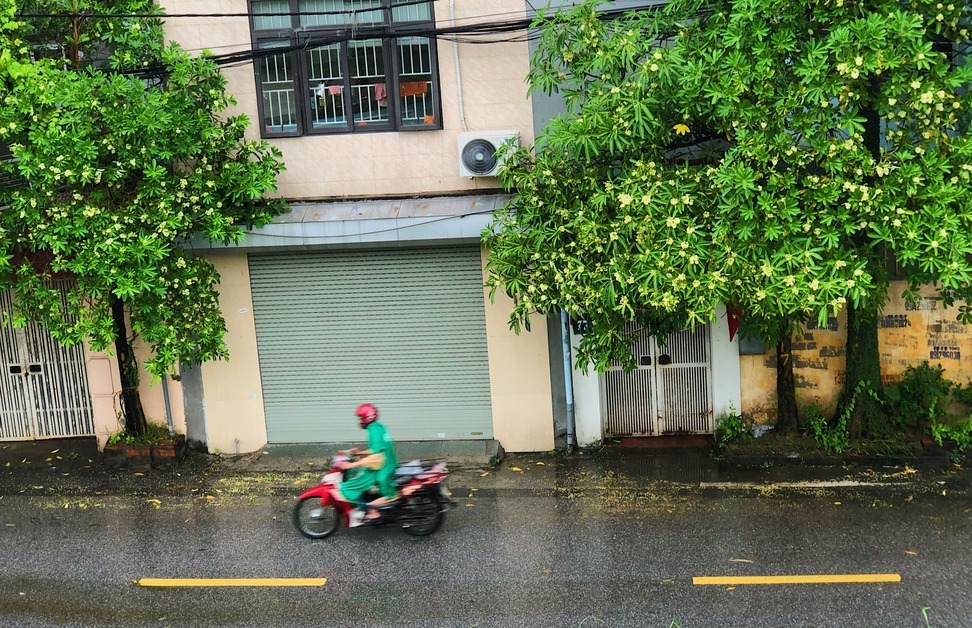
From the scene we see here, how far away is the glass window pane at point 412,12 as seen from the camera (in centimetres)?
1120

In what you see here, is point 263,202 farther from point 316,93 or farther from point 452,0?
point 452,0

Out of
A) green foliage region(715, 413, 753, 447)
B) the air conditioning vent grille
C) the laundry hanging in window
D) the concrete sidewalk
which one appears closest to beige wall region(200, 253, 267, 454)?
the concrete sidewalk

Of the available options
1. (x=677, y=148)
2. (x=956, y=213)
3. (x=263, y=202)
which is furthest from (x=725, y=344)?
(x=263, y=202)

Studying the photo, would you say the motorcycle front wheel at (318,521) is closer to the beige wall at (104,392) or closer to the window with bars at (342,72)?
the beige wall at (104,392)

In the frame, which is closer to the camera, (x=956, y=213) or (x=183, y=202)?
(x=956, y=213)

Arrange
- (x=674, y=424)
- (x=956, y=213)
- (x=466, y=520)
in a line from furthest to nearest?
(x=674, y=424) → (x=466, y=520) → (x=956, y=213)

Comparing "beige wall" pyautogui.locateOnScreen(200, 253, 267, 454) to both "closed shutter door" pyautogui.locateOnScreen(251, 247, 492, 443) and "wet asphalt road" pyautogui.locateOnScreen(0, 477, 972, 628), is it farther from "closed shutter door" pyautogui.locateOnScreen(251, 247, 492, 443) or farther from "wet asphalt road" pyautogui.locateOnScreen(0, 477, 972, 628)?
"wet asphalt road" pyautogui.locateOnScreen(0, 477, 972, 628)

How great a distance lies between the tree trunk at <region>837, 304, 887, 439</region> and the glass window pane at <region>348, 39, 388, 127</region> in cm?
673

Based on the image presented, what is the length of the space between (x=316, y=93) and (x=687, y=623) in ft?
27.1

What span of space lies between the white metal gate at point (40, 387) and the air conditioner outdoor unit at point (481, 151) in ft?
21.6

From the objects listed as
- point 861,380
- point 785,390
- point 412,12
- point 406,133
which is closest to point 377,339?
point 406,133

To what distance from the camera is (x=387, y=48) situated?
11344 millimetres

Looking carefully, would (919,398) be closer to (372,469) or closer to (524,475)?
(524,475)

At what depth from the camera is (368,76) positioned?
11.5m
